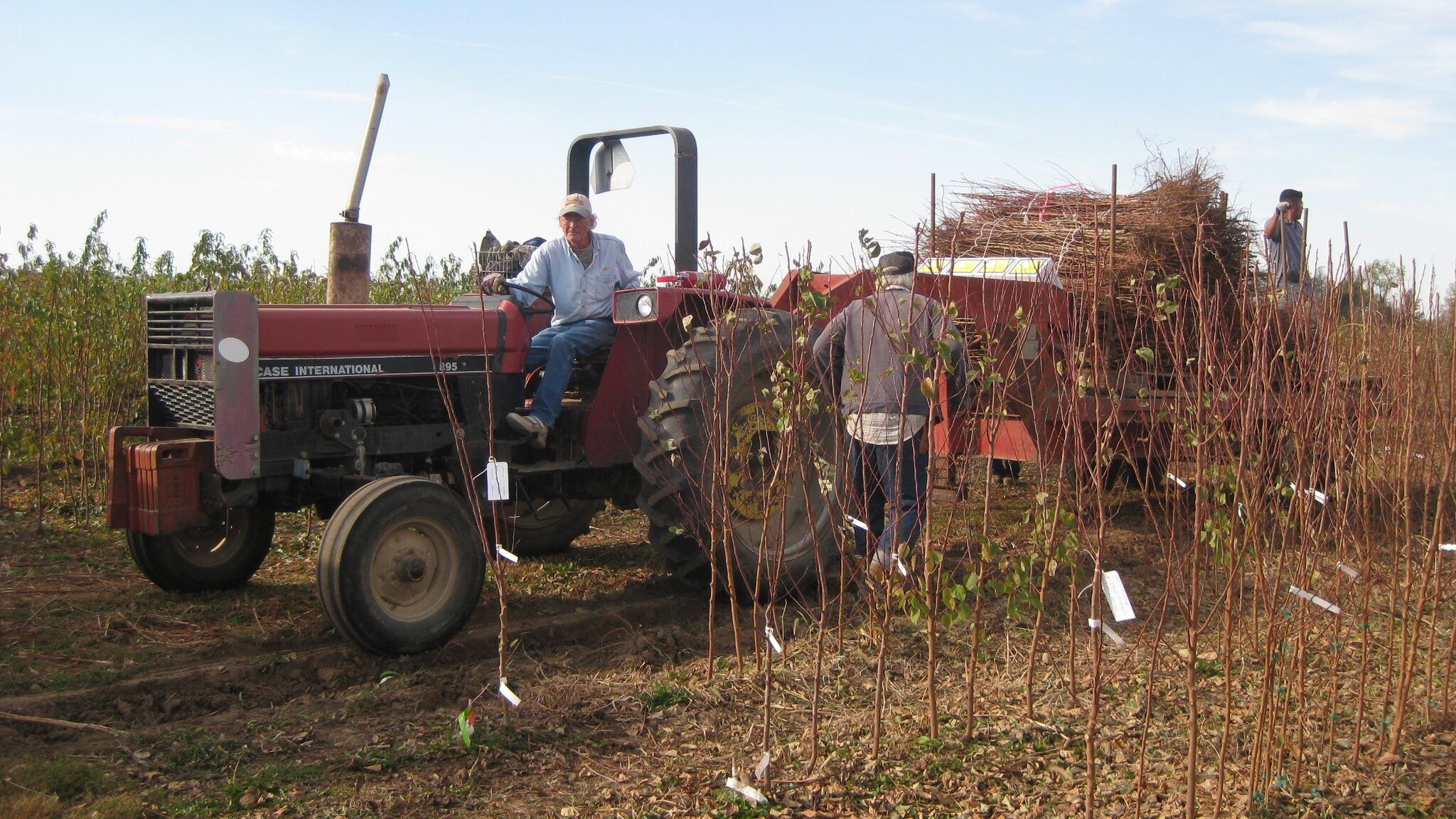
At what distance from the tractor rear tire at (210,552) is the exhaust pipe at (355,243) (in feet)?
3.29

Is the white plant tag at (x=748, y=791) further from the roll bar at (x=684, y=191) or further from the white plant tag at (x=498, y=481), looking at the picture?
the roll bar at (x=684, y=191)

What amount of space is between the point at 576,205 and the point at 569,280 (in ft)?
1.07

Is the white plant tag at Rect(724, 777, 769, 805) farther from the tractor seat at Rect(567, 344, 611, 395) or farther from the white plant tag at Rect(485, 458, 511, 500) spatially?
the tractor seat at Rect(567, 344, 611, 395)

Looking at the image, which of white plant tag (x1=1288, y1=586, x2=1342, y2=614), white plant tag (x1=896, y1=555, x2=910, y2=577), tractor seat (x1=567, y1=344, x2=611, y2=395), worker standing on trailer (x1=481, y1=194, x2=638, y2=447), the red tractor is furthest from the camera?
tractor seat (x1=567, y1=344, x2=611, y2=395)

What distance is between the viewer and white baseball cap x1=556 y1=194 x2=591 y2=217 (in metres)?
5.21

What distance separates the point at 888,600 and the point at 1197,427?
95cm

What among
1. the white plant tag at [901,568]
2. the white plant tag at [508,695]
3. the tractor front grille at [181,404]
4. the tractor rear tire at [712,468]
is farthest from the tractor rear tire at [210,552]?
the white plant tag at [901,568]

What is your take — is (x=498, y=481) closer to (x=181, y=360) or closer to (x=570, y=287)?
(x=570, y=287)

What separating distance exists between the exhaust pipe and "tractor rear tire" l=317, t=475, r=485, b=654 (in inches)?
47.4

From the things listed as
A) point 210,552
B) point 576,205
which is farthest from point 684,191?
point 210,552

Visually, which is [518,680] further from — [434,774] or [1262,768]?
[1262,768]

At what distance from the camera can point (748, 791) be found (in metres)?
3.12

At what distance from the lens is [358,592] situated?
14.0 feet

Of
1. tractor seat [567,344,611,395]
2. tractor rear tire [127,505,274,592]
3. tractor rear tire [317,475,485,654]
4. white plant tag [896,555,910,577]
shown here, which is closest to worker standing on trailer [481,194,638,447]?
tractor seat [567,344,611,395]
